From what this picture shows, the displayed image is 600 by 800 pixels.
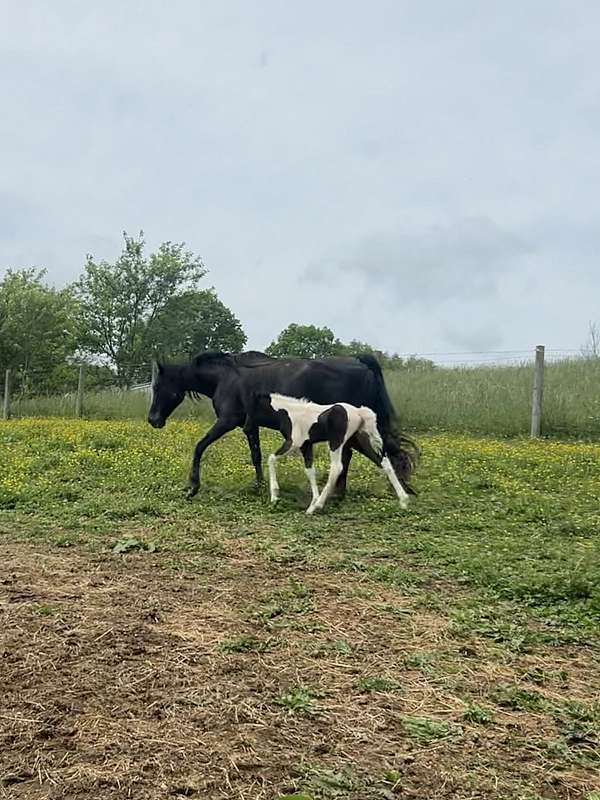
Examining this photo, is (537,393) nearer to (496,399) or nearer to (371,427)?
(496,399)

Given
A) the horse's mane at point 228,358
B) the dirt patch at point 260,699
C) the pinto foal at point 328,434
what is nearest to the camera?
the dirt patch at point 260,699

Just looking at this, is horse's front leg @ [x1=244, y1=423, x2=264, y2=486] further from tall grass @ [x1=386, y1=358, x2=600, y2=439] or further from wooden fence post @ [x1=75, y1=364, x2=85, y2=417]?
wooden fence post @ [x1=75, y1=364, x2=85, y2=417]

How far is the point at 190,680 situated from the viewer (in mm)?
2742

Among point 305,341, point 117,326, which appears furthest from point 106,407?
point 305,341

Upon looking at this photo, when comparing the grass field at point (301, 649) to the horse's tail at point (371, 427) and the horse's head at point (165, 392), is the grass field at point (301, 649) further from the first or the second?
the horse's head at point (165, 392)

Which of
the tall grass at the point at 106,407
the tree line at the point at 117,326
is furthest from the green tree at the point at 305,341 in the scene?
the tall grass at the point at 106,407

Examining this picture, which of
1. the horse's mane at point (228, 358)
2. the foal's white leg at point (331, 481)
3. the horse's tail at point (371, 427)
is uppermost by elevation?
the horse's mane at point (228, 358)

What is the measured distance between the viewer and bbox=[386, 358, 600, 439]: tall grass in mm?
12164

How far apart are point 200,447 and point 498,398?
25.1ft

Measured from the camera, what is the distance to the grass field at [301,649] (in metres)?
2.13

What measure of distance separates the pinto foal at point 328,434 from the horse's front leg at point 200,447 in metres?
0.77

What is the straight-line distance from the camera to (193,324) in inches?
1684

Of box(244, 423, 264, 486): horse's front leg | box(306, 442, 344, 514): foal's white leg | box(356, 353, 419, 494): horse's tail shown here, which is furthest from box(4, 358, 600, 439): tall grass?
box(306, 442, 344, 514): foal's white leg

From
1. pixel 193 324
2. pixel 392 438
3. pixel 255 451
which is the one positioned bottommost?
pixel 255 451
